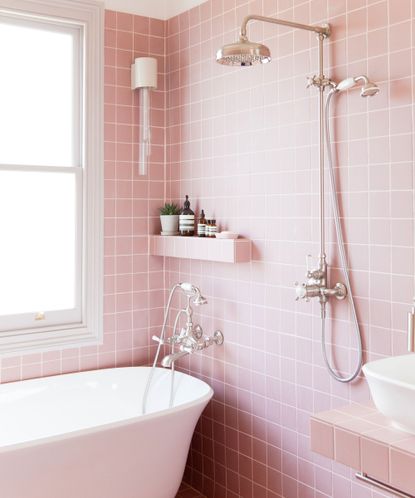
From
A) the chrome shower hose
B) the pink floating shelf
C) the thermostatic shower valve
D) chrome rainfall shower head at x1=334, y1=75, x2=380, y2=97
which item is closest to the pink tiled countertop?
the chrome shower hose

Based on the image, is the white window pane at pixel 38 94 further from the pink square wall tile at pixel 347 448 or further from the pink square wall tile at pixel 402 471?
the pink square wall tile at pixel 402 471

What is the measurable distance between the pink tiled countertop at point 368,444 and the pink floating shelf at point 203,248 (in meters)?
1.07

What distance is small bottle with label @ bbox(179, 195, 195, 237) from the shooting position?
355cm

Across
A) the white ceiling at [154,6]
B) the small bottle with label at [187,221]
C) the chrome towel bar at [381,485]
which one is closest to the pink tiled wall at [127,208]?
the white ceiling at [154,6]

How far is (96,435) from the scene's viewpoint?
8.54 ft

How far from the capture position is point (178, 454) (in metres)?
2.97

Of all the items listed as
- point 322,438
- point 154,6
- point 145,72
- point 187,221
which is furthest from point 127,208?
point 322,438

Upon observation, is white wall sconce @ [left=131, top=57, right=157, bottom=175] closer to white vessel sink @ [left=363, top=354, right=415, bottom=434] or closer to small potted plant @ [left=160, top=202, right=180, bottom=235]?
small potted plant @ [left=160, top=202, right=180, bottom=235]

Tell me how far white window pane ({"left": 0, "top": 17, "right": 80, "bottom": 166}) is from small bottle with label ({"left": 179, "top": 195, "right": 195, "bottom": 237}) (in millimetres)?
704

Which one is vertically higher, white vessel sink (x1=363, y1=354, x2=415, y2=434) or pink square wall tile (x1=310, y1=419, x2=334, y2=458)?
white vessel sink (x1=363, y1=354, x2=415, y2=434)

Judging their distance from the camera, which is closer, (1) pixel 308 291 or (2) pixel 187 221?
(1) pixel 308 291

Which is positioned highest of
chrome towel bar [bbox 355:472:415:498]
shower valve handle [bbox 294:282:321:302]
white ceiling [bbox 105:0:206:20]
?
white ceiling [bbox 105:0:206:20]

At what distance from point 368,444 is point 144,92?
2512 mm

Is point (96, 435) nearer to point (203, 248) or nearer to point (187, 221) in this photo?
point (203, 248)
